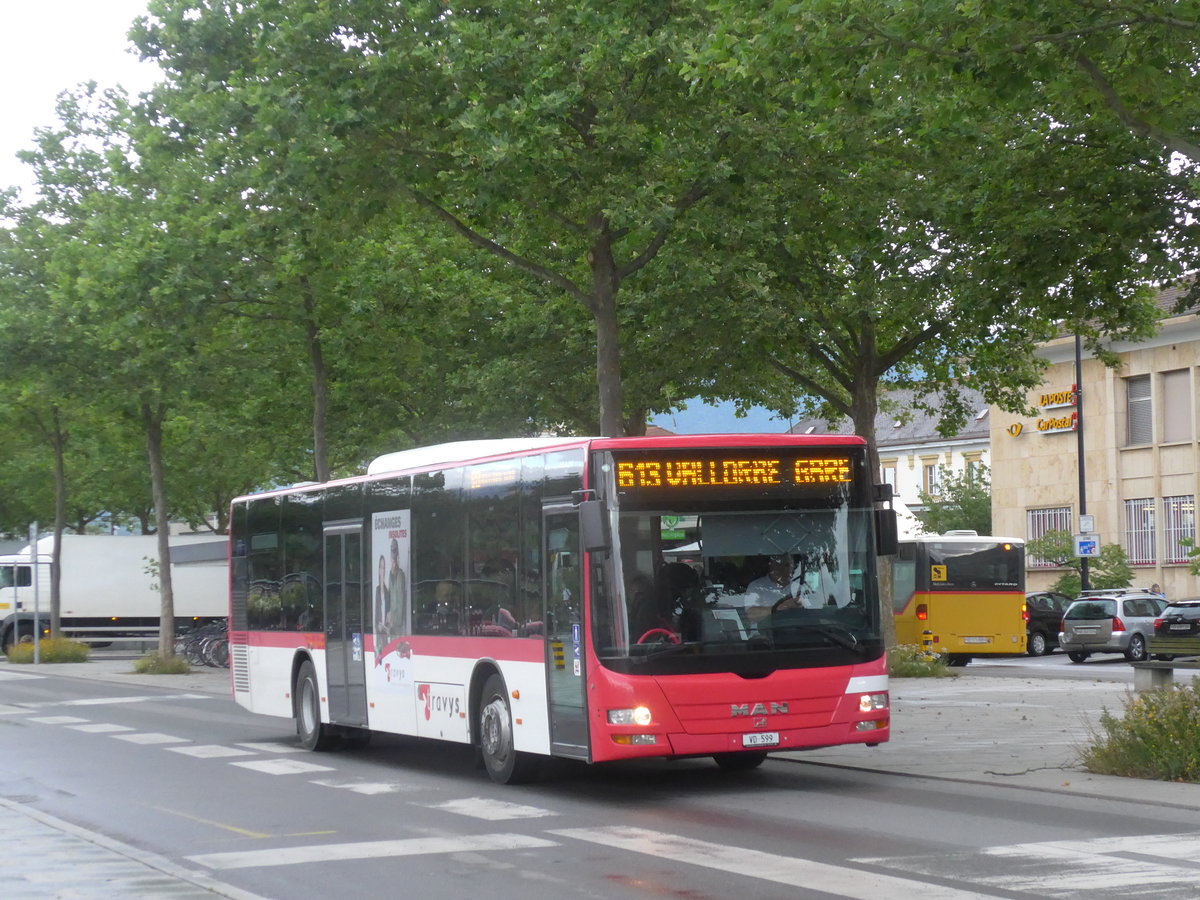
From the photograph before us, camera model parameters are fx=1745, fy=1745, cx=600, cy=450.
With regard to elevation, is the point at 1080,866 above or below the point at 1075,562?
below

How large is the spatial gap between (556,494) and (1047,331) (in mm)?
14042

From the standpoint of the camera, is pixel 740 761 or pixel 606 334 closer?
pixel 740 761

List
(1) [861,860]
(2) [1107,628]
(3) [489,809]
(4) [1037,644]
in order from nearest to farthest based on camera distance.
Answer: (1) [861,860], (3) [489,809], (2) [1107,628], (4) [1037,644]

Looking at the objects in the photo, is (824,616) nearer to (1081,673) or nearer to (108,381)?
(1081,673)

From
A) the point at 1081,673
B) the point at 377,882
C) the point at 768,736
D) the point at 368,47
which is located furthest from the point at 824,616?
the point at 1081,673

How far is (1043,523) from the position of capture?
200ft

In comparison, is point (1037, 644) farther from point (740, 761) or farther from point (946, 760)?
point (740, 761)

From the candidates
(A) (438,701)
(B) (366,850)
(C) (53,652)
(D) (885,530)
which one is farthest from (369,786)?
(C) (53,652)

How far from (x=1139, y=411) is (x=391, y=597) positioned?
147ft

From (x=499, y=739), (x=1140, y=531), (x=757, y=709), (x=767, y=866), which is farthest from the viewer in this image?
(x=1140, y=531)

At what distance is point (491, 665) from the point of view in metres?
14.9

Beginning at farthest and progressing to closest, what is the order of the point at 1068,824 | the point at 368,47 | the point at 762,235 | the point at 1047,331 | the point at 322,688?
the point at 1047,331 < the point at 762,235 < the point at 368,47 < the point at 322,688 < the point at 1068,824

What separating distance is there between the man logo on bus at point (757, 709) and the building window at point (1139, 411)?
46183mm

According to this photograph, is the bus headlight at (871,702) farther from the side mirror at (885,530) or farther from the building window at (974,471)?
the building window at (974,471)
